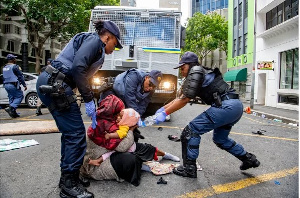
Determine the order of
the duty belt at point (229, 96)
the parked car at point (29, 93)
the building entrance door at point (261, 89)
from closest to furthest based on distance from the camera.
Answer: the duty belt at point (229, 96) < the parked car at point (29, 93) < the building entrance door at point (261, 89)

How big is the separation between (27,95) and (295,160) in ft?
32.5

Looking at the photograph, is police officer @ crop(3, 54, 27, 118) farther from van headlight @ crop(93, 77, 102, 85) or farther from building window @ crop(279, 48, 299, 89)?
building window @ crop(279, 48, 299, 89)

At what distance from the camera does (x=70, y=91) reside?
8.95ft

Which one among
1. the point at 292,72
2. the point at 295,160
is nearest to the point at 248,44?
the point at 292,72

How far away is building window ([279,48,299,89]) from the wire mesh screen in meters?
9.81

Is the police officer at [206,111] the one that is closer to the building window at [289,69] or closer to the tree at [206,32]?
the building window at [289,69]

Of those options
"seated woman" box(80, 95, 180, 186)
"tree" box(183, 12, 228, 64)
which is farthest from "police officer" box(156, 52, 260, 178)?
"tree" box(183, 12, 228, 64)

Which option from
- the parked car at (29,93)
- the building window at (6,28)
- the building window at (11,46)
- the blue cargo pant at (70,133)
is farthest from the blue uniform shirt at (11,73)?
the building window at (11,46)

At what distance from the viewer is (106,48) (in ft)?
9.41

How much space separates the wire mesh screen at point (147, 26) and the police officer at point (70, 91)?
466 cm

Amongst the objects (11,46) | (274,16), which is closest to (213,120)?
(274,16)

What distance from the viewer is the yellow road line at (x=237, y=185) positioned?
9.25 ft

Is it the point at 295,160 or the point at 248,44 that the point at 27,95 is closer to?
the point at 295,160

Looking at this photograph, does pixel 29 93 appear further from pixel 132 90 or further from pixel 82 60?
pixel 82 60
